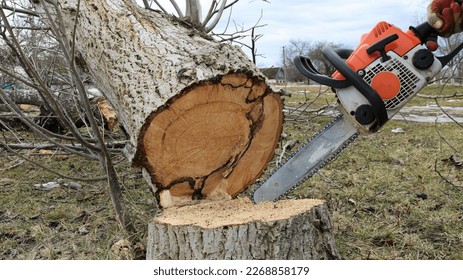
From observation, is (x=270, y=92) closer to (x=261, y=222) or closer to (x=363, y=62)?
(x=363, y=62)

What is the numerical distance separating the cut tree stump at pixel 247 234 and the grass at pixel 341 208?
2.00ft

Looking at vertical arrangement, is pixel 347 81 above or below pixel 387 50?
below

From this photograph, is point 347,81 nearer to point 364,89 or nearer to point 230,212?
point 364,89

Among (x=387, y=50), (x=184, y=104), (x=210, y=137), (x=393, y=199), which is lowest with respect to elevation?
(x=393, y=199)

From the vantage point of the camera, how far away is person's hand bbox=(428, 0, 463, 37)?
2.38 meters

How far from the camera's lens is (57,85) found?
5707mm

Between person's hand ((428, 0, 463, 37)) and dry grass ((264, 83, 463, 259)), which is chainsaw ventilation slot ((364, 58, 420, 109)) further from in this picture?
dry grass ((264, 83, 463, 259))

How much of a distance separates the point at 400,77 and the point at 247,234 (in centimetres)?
113

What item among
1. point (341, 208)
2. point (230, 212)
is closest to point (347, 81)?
point (230, 212)

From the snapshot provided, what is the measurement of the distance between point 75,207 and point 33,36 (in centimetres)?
181

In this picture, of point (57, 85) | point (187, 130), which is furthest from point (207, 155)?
point (57, 85)

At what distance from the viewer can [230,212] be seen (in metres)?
2.30

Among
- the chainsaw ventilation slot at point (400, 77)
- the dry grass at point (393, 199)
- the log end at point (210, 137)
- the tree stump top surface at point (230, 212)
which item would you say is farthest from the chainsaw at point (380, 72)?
the dry grass at point (393, 199)

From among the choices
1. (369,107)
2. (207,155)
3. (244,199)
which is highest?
(369,107)
